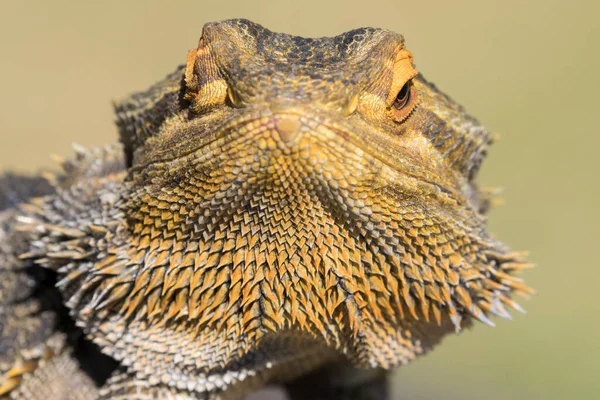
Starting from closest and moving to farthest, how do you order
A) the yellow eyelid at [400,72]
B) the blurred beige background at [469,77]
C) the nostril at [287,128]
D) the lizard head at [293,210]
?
the nostril at [287,128], the lizard head at [293,210], the yellow eyelid at [400,72], the blurred beige background at [469,77]

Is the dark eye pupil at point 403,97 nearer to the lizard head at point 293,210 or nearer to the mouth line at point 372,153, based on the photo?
the lizard head at point 293,210

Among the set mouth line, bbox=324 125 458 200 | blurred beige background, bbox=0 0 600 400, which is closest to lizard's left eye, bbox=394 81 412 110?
mouth line, bbox=324 125 458 200

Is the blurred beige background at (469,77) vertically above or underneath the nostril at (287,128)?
above

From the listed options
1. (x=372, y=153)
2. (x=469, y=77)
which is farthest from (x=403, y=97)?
(x=469, y=77)

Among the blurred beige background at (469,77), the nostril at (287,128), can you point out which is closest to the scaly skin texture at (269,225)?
the nostril at (287,128)

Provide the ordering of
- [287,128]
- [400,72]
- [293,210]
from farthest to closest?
[400,72]
[293,210]
[287,128]

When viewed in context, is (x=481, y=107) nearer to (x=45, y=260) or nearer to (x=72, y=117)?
(x=72, y=117)

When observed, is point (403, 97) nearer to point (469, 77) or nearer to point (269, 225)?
point (269, 225)
